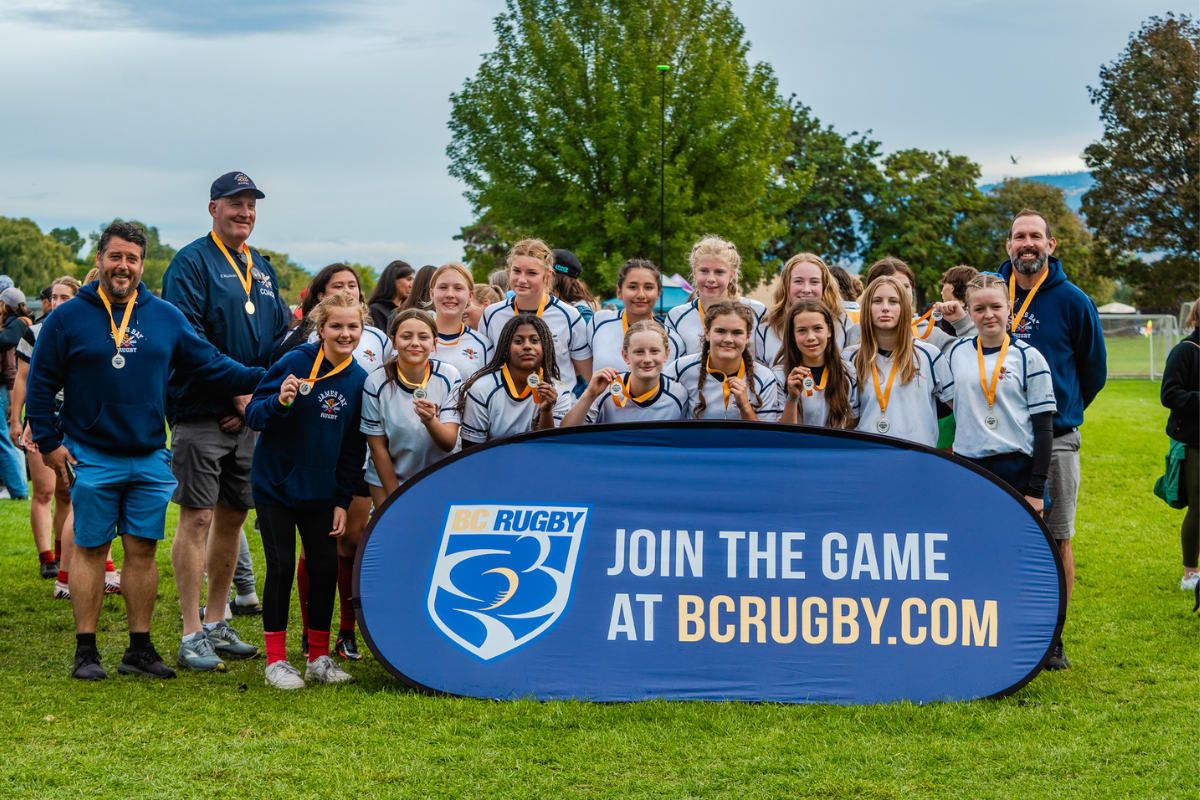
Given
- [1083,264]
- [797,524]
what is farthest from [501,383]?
[1083,264]

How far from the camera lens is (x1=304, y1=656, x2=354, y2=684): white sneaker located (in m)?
4.77

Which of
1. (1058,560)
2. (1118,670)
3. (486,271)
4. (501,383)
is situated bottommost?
(1118,670)

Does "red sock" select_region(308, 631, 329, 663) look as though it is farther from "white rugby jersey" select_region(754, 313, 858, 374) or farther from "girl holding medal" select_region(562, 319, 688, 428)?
"white rugby jersey" select_region(754, 313, 858, 374)

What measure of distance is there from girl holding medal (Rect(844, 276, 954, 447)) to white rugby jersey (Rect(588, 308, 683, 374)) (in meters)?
1.09

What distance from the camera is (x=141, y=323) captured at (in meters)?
4.93

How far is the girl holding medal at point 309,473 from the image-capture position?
4.77 meters

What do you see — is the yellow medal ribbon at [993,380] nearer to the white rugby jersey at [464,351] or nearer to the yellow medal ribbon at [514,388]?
the yellow medal ribbon at [514,388]

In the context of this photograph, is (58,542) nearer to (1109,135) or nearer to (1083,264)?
(1109,135)

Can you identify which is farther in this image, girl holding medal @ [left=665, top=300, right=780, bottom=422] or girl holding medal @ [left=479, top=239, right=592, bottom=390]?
girl holding medal @ [left=479, top=239, right=592, bottom=390]

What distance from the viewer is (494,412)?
500 centimetres

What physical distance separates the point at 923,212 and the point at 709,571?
4381 cm

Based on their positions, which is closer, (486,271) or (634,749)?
(634,749)

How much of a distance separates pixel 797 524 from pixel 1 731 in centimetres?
337

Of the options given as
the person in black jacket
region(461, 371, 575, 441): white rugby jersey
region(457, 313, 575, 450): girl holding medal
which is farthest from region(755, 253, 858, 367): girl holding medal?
the person in black jacket
